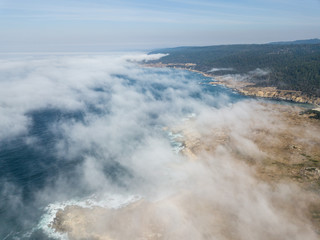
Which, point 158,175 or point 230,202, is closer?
point 230,202

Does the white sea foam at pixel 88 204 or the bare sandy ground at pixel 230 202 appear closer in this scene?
the bare sandy ground at pixel 230 202

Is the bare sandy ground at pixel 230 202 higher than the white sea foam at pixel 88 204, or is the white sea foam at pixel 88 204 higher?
the bare sandy ground at pixel 230 202

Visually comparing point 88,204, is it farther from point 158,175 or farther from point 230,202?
point 230,202

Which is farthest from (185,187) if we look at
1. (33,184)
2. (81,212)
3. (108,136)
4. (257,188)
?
(108,136)

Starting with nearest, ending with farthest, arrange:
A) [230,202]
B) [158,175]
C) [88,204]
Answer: [230,202] → [88,204] → [158,175]

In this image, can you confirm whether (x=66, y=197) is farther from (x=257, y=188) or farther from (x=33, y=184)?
(x=257, y=188)

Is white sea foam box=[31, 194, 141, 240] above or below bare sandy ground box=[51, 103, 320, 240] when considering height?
below

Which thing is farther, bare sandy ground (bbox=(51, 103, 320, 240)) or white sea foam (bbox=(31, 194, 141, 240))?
white sea foam (bbox=(31, 194, 141, 240))

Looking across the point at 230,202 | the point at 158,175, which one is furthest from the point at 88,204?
the point at 230,202
